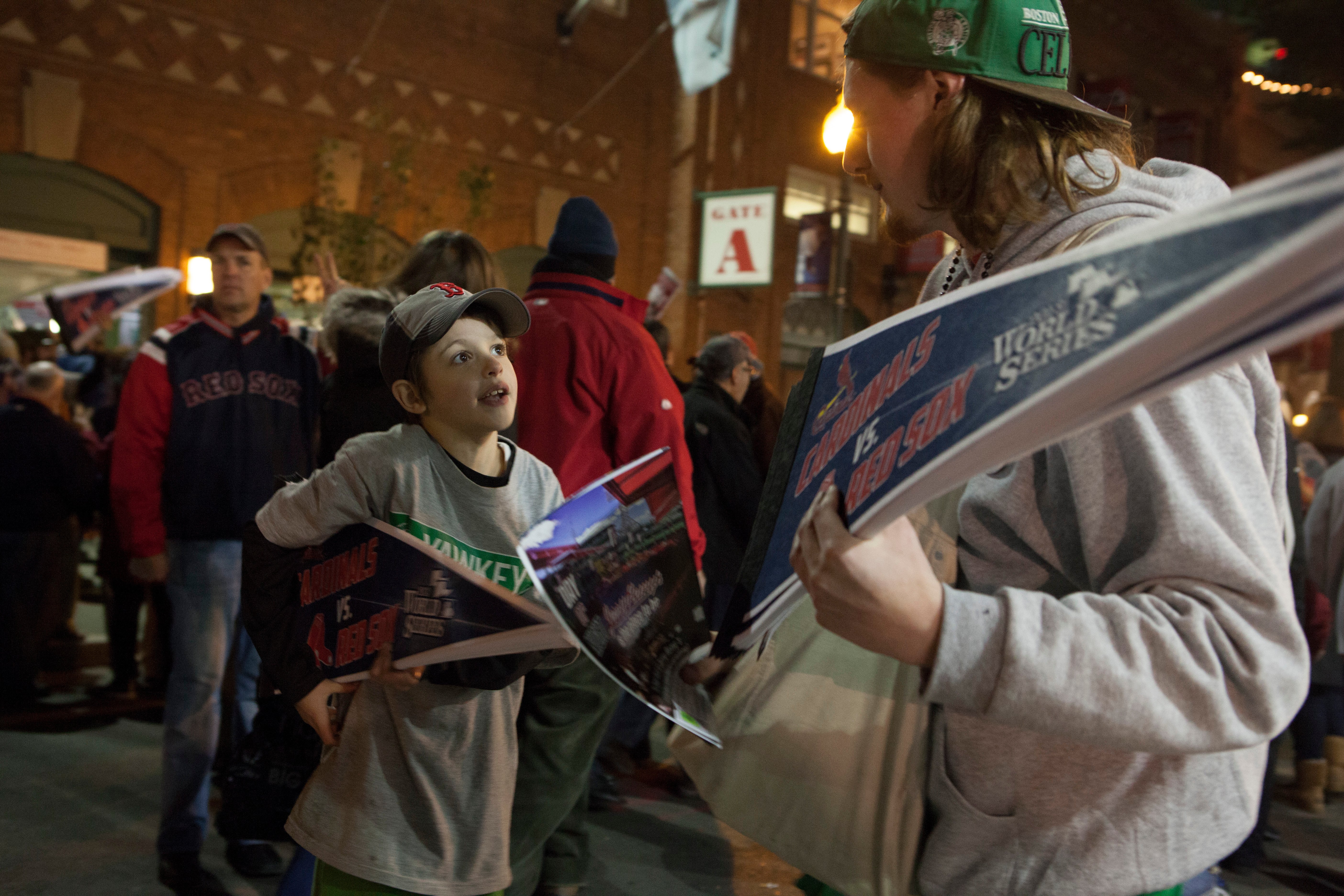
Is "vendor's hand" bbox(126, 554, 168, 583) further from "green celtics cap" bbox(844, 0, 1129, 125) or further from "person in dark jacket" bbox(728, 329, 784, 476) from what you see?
"green celtics cap" bbox(844, 0, 1129, 125)

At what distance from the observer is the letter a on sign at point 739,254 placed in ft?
43.3

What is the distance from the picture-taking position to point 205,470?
134 inches

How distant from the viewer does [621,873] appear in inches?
149

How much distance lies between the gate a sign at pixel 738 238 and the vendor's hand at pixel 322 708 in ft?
38.2

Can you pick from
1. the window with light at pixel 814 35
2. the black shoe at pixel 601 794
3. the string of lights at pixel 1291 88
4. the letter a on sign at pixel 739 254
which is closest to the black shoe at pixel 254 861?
the black shoe at pixel 601 794

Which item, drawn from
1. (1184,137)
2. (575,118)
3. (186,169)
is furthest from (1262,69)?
(186,169)

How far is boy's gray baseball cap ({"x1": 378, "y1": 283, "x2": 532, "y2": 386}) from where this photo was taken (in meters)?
1.49

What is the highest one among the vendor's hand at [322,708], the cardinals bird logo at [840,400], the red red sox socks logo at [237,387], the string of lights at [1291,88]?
the string of lights at [1291,88]

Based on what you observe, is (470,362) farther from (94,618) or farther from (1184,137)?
(1184,137)

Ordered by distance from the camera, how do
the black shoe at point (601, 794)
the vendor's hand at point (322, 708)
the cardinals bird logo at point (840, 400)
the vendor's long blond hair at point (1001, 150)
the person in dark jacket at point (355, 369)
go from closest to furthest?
the cardinals bird logo at point (840, 400) → the vendor's long blond hair at point (1001, 150) → the vendor's hand at point (322, 708) → the person in dark jacket at point (355, 369) → the black shoe at point (601, 794)

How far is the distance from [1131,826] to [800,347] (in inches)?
627

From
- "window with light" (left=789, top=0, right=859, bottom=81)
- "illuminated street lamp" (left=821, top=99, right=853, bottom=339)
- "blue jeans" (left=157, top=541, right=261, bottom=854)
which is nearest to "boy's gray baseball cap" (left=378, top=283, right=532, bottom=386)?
"blue jeans" (left=157, top=541, right=261, bottom=854)

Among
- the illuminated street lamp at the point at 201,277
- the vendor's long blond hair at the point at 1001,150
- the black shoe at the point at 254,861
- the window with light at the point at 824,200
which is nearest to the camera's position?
the vendor's long blond hair at the point at 1001,150

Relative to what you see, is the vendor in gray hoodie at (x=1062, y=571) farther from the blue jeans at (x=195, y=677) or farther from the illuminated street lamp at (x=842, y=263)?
the illuminated street lamp at (x=842, y=263)
